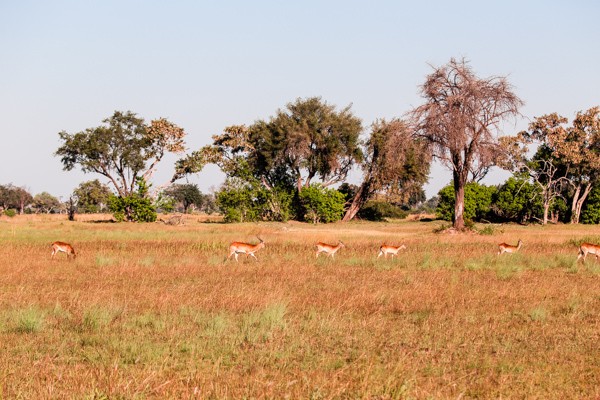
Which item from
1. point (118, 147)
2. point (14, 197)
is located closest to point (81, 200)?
point (14, 197)

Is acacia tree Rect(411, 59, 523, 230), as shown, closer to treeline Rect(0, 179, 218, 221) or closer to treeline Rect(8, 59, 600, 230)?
treeline Rect(8, 59, 600, 230)

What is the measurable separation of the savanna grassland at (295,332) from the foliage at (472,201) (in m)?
41.5

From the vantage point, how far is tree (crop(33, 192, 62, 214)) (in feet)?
389

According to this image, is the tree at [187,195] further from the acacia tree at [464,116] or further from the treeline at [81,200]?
the acacia tree at [464,116]

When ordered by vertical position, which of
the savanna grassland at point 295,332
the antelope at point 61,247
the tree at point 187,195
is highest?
the tree at point 187,195

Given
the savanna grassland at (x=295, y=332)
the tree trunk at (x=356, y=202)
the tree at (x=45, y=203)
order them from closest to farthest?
the savanna grassland at (x=295, y=332) → the tree trunk at (x=356, y=202) → the tree at (x=45, y=203)

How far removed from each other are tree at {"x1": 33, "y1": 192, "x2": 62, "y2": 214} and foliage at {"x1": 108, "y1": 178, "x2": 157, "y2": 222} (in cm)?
6858

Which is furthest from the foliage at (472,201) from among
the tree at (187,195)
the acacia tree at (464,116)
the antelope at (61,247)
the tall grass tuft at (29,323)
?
the tree at (187,195)

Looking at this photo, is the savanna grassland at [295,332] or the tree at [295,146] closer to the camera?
the savanna grassland at [295,332]

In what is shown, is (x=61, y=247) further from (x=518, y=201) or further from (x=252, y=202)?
(x=518, y=201)

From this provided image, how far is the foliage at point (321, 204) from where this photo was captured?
5853 centimetres

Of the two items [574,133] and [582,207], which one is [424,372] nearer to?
[574,133]

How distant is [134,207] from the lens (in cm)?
5628

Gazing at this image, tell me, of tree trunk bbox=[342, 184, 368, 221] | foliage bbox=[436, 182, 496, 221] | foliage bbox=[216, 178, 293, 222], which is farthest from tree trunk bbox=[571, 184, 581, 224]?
foliage bbox=[216, 178, 293, 222]
